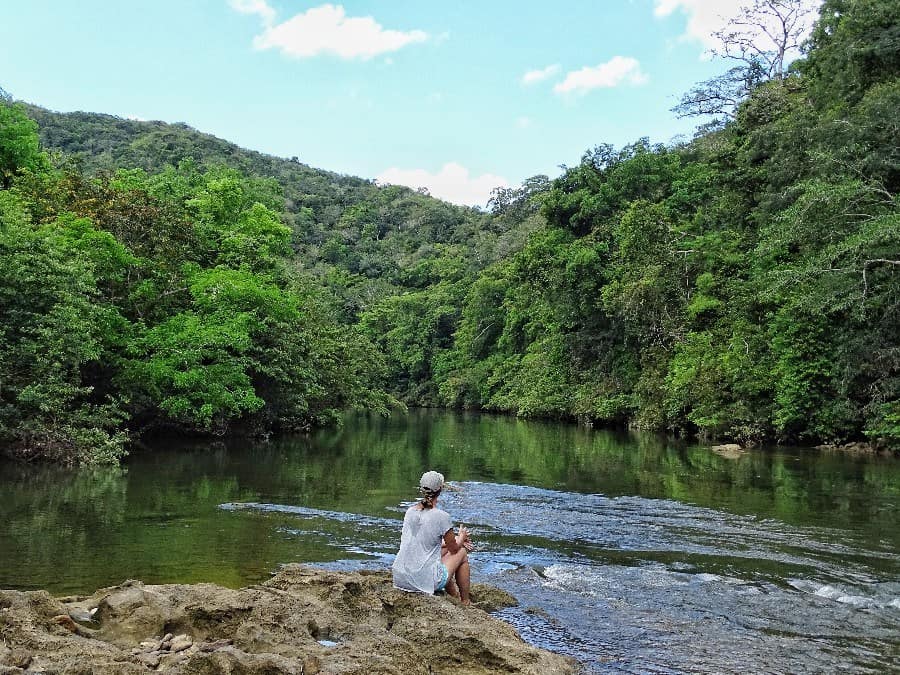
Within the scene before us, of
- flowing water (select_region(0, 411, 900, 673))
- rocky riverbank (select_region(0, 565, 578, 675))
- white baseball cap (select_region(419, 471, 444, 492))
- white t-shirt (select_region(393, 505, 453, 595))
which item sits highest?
white baseball cap (select_region(419, 471, 444, 492))

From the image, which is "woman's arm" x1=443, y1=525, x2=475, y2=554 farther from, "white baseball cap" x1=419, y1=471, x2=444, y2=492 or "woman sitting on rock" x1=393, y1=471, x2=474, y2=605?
"white baseball cap" x1=419, y1=471, x2=444, y2=492

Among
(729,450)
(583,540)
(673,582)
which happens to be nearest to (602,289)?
(729,450)

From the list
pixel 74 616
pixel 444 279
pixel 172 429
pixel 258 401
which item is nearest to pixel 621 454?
pixel 258 401

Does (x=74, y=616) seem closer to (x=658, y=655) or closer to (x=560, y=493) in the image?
(x=658, y=655)

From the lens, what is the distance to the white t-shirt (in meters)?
7.27

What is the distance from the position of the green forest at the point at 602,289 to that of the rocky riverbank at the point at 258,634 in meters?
13.3

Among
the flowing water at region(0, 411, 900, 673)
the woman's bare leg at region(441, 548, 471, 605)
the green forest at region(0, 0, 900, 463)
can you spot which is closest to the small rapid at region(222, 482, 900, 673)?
the flowing water at region(0, 411, 900, 673)

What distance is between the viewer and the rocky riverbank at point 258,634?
5.25m

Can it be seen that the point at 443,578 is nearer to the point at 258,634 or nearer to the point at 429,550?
the point at 429,550

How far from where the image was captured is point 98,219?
25250 millimetres

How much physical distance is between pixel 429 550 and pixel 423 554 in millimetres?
69

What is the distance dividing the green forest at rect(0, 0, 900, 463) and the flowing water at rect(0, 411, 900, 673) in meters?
3.16

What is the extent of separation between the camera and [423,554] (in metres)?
7.30

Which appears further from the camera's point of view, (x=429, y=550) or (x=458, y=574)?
(x=458, y=574)
